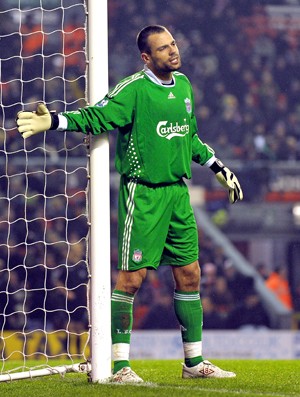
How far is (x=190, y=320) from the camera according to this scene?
17.7 feet

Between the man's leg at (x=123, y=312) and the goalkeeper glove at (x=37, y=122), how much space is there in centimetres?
79

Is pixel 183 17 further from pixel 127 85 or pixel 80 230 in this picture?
pixel 127 85

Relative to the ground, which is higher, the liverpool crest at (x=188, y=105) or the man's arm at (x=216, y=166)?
the liverpool crest at (x=188, y=105)

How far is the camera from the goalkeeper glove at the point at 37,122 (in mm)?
5047

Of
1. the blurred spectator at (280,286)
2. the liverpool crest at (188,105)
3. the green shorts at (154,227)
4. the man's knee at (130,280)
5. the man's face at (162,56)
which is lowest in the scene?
the blurred spectator at (280,286)

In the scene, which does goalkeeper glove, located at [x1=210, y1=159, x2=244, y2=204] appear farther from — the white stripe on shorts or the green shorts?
the white stripe on shorts

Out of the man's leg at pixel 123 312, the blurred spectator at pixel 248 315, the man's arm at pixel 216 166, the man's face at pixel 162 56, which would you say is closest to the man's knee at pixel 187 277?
the man's leg at pixel 123 312

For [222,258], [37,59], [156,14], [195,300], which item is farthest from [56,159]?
[195,300]

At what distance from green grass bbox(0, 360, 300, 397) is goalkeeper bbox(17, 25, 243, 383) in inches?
9.3

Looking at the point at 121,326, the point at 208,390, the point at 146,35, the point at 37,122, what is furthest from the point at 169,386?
the point at 146,35

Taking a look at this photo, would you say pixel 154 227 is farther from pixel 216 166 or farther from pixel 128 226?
pixel 216 166

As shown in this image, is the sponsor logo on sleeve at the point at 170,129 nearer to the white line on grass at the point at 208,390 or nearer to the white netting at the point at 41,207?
the white line on grass at the point at 208,390

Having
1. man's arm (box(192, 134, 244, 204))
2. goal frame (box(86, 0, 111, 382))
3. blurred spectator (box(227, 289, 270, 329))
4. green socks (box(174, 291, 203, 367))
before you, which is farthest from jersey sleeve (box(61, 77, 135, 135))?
blurred spectator (box(227, 289, 270, 329))

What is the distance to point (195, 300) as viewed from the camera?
5387 mm
